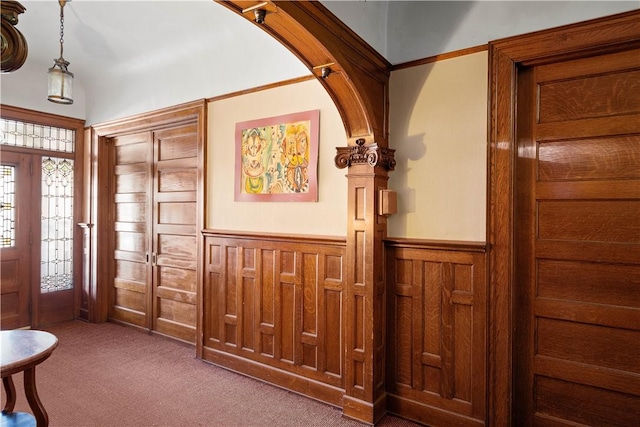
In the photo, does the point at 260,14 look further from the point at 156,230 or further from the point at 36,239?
the point at 36,239

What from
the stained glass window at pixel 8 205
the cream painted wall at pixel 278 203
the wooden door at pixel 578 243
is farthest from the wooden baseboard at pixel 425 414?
the stained glass window at pixel 8 205

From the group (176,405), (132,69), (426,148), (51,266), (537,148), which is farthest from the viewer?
(51,266)

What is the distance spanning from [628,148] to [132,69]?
446 cm

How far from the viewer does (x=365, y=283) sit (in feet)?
8.10

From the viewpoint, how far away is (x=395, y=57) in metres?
2.59

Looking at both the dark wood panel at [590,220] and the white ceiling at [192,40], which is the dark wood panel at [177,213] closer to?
the white ceiling at [192,40]

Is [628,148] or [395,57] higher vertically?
[395,57]

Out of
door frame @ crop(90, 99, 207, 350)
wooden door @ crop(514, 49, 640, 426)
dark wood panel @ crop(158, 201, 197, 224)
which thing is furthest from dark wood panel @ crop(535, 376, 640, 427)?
door frame @ crop(90, 99, 207, 350)

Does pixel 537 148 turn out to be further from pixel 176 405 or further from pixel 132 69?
pixel 132 69

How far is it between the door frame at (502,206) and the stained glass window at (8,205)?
4795 mm

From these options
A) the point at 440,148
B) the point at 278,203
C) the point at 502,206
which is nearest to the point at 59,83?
the point at 278,203

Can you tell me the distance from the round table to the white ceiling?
2347 mm

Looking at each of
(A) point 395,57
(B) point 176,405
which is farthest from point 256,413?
(A) point 395,57

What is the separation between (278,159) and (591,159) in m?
2.08
